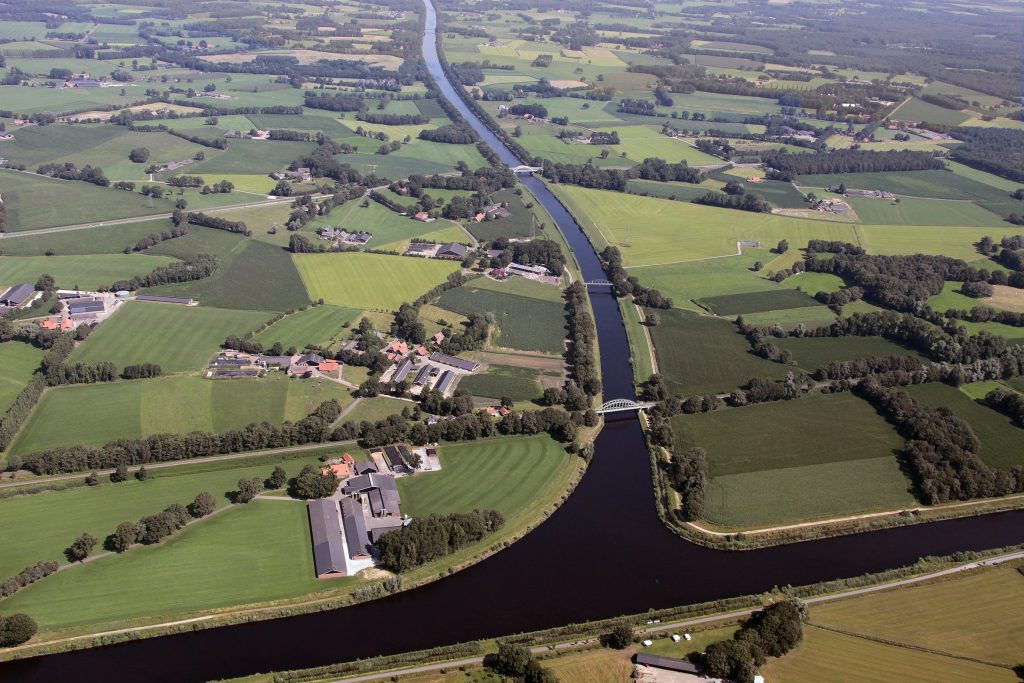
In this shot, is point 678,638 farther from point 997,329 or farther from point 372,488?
point 997,329

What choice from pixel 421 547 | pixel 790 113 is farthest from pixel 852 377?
pixel 790 113

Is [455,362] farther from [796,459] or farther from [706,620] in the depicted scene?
[706,620]

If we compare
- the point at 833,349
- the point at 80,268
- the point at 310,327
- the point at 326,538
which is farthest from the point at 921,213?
the point at 80,268

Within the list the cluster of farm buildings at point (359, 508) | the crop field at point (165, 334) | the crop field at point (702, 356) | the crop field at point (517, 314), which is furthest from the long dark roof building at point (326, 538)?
the crop field at point (702, 356)

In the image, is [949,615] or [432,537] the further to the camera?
[432,537]

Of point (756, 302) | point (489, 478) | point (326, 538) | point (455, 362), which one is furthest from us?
point (756, 302)

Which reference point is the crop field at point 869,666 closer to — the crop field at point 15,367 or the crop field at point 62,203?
the crop field at point 15,367

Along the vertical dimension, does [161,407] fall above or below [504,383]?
below
